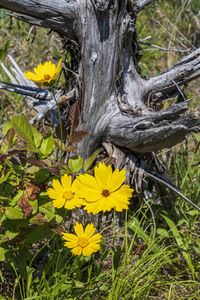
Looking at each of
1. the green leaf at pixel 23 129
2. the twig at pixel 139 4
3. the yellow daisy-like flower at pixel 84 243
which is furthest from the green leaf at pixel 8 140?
the twig at pixel 139 4

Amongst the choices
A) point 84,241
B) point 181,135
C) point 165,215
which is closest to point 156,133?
point 181,135

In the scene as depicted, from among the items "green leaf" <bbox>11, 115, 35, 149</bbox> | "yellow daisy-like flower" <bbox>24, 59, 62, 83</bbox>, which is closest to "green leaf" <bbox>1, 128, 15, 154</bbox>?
"green leaf" <bbox>11, 115, 35, 149</bbox>

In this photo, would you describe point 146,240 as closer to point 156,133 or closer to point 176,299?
point 176,299

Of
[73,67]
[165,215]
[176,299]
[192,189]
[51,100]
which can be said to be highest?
[73,67]

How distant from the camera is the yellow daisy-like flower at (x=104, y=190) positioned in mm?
1286

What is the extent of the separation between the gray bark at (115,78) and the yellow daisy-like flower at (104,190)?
541 millimetres

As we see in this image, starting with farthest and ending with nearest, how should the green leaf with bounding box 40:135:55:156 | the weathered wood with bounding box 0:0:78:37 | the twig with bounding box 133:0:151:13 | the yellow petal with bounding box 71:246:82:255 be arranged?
1. the twig with bounding box 133:0:151:13
2. the weathered wood with bounding box 0:0:78:37
3. the green leaf with bounding box 40:135:55:156
4. the yellow petal with bounding box 71:246:82:255

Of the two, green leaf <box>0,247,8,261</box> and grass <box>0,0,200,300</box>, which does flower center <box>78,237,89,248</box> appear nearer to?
grass <box>0,0,200,300</box>

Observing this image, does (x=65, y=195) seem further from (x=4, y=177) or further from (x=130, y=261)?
(x=130, y=261)

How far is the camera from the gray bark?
173cm

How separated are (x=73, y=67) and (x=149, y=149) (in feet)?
2.16

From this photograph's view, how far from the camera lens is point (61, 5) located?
5.65ft

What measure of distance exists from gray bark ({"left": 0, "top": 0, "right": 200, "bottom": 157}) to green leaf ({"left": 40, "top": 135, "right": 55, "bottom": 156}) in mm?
493

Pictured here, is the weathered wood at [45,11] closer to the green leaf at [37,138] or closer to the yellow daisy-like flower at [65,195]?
the green leaf at [37,138]
